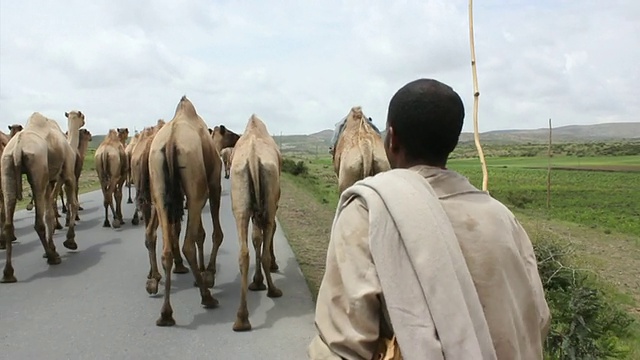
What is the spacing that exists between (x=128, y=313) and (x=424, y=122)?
5.93 m

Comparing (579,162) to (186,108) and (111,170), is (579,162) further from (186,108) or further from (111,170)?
(186,108)

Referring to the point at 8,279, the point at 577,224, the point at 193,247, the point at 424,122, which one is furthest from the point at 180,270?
the point at 577,224

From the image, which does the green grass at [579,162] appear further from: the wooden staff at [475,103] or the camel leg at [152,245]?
the wooden staff at [475,103]

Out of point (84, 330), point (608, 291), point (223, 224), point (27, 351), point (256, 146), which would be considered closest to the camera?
point (27, 351)

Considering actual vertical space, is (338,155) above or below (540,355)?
above

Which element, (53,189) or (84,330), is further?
(53,189)

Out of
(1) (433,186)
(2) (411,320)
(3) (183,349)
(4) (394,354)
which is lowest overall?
(3) (183,349)

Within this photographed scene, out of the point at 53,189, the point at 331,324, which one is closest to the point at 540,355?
the point at 331,324

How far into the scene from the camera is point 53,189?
39.9ft

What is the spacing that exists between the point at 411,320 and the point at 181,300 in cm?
638

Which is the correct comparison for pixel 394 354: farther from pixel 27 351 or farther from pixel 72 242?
pixel 72 242

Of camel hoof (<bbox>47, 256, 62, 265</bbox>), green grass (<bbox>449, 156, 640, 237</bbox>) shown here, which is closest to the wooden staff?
camel hoof (<bbox>47, 256, 62, 265</bbox>)

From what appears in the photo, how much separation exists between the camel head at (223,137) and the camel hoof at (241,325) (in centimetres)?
395

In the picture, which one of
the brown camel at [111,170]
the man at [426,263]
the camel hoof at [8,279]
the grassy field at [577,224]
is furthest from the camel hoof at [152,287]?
the brown camel at [111,170]
